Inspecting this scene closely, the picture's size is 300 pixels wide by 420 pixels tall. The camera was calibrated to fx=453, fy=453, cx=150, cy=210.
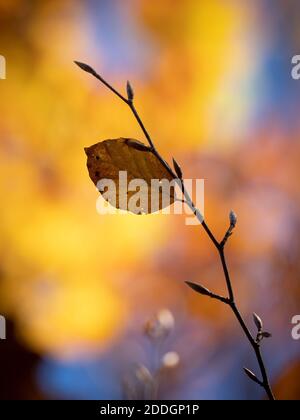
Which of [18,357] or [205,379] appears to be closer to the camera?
[205,379]

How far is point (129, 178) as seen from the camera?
0.70 feet

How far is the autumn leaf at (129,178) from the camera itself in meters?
0.21

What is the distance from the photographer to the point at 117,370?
1157mm

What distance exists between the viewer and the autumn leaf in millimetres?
206
